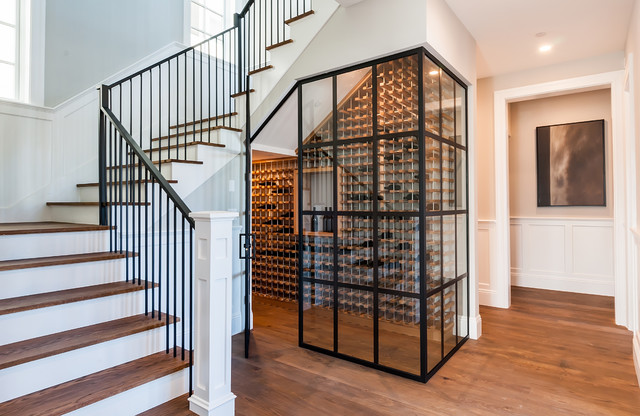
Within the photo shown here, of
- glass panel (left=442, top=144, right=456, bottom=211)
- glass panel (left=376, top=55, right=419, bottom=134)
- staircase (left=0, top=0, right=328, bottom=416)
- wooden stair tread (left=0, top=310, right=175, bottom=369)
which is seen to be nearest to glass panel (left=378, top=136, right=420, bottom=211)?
glass panel (left=376, top=55, right=419, bottom=134)

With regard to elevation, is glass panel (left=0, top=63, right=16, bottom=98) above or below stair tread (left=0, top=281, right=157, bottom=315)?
above

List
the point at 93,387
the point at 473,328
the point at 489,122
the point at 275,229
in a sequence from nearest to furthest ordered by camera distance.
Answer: the point at 93,387 → the point at 473,328 → the point at 489,122 → the point at 275,229

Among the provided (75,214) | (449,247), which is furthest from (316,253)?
(75,214)

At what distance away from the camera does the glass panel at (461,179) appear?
10.0 feet

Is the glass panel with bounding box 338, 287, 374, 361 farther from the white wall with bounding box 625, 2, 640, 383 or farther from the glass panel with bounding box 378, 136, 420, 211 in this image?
the white wall with bounding box 625, 2, 640, 383

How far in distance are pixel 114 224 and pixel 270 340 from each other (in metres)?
1.59

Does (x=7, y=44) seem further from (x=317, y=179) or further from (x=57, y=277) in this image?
(x=317, y=179)

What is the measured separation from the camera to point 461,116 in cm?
316

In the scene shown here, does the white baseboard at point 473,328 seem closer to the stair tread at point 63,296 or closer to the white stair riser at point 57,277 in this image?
the stair tread at point 63,296

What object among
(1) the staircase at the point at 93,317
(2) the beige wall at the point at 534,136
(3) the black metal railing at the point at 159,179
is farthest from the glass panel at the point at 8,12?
(2) the beige wall at the point at 534,136

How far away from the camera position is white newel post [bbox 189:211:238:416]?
1878 millimetres

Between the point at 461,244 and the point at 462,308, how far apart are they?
55 centimetres

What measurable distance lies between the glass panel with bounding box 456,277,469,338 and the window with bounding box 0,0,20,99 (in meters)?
4.26

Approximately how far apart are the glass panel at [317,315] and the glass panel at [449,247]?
894mm
